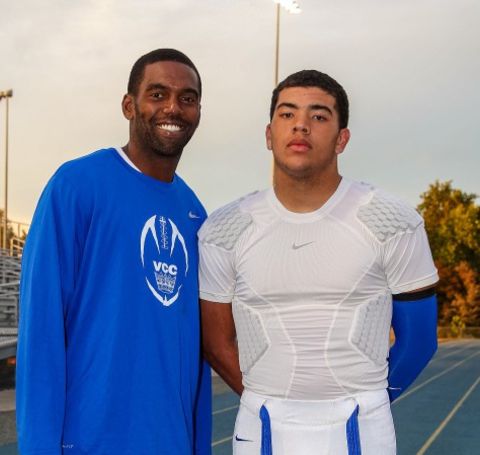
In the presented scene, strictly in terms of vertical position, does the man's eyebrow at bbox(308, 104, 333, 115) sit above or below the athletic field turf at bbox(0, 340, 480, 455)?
above

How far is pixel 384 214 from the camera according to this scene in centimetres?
307

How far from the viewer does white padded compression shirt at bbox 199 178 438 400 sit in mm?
2994

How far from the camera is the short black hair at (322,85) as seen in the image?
3.12 metres

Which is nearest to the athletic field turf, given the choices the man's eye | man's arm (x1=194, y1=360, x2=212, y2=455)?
man's arm (x1=194, y1=360, x2=212, y2=455)

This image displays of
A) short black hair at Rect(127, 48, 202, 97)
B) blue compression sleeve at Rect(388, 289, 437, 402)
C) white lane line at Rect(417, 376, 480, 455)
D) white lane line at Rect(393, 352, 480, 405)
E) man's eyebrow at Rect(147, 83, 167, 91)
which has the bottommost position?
white lane line at Rect(417, 376, 480, 455)

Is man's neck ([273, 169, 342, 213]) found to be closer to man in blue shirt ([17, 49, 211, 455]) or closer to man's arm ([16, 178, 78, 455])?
man in blue shirt ([17, 49, 211, 455])

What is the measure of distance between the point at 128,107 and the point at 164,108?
21 cm

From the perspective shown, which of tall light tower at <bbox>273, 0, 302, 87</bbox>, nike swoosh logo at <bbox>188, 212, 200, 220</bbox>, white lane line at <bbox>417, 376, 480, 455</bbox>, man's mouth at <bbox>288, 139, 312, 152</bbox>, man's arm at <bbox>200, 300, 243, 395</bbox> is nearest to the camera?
man's mouth at <bbox>288, 139, 312, 152</bbox>

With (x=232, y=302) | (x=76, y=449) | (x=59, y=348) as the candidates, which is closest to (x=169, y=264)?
(x=232, y=302)

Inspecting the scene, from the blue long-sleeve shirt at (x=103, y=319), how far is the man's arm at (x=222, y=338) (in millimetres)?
117

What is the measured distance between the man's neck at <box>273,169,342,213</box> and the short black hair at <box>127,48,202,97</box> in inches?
22.7

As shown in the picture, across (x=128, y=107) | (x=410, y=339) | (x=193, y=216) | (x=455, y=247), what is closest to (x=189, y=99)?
(x=128, y=107)

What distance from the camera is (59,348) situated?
2797 mm

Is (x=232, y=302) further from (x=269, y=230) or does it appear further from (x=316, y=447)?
(x=316, y=447)
